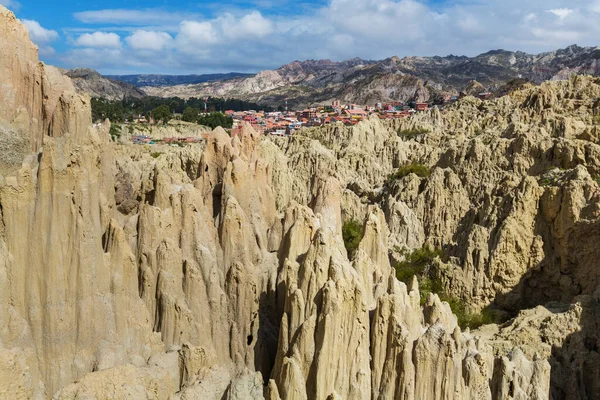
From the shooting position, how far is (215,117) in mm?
97938

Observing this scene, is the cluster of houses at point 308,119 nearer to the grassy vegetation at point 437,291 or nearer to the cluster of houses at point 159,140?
the cluster of houses at point 159,140

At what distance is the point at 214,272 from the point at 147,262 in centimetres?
130

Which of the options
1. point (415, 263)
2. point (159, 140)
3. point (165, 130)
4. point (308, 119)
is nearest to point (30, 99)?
point (415, 263)

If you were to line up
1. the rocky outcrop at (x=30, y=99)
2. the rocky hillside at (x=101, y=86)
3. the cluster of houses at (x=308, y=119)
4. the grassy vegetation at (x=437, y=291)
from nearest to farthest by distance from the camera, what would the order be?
1. the rocky outcrop at (x=30, y=99)
2. the grassy vegetation at (x=437, y=291)
3. the cluster of houses at (x=308, y=119)
4. the rocky hillside at (x=101, y=86)

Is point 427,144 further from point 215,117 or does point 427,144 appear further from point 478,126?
point 215,117

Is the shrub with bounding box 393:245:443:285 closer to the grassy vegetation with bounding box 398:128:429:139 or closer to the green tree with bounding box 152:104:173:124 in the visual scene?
the grassy vegetation with bounding box 398:128:429:139

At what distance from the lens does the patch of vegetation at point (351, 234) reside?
72.1ft

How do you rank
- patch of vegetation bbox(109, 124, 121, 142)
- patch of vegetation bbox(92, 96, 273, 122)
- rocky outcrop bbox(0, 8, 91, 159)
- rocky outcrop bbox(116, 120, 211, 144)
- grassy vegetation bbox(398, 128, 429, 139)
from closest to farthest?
rocky outcrop bbox(0, 8, 91, 159), grassy vegetation bbox(398, 128, 429, 139), patch of vegetation bbox(109, 124, 121, 142), rocky outcrop bbox(116, 120, 211, 144), patch of vegetation bbox(92, 96, 273, 122)

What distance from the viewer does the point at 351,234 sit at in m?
24.0

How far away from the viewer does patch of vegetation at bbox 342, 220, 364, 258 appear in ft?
72.1

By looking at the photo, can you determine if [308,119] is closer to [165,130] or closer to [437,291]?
[165,130]

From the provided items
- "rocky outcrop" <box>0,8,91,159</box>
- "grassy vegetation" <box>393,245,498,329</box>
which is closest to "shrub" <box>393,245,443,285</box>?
"grassy vegetation" <box>393,245,498,329</box>

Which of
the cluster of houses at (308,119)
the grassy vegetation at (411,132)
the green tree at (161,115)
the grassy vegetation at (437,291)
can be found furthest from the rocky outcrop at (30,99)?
the green tree at (161,115)

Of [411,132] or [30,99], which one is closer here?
[30,99]
